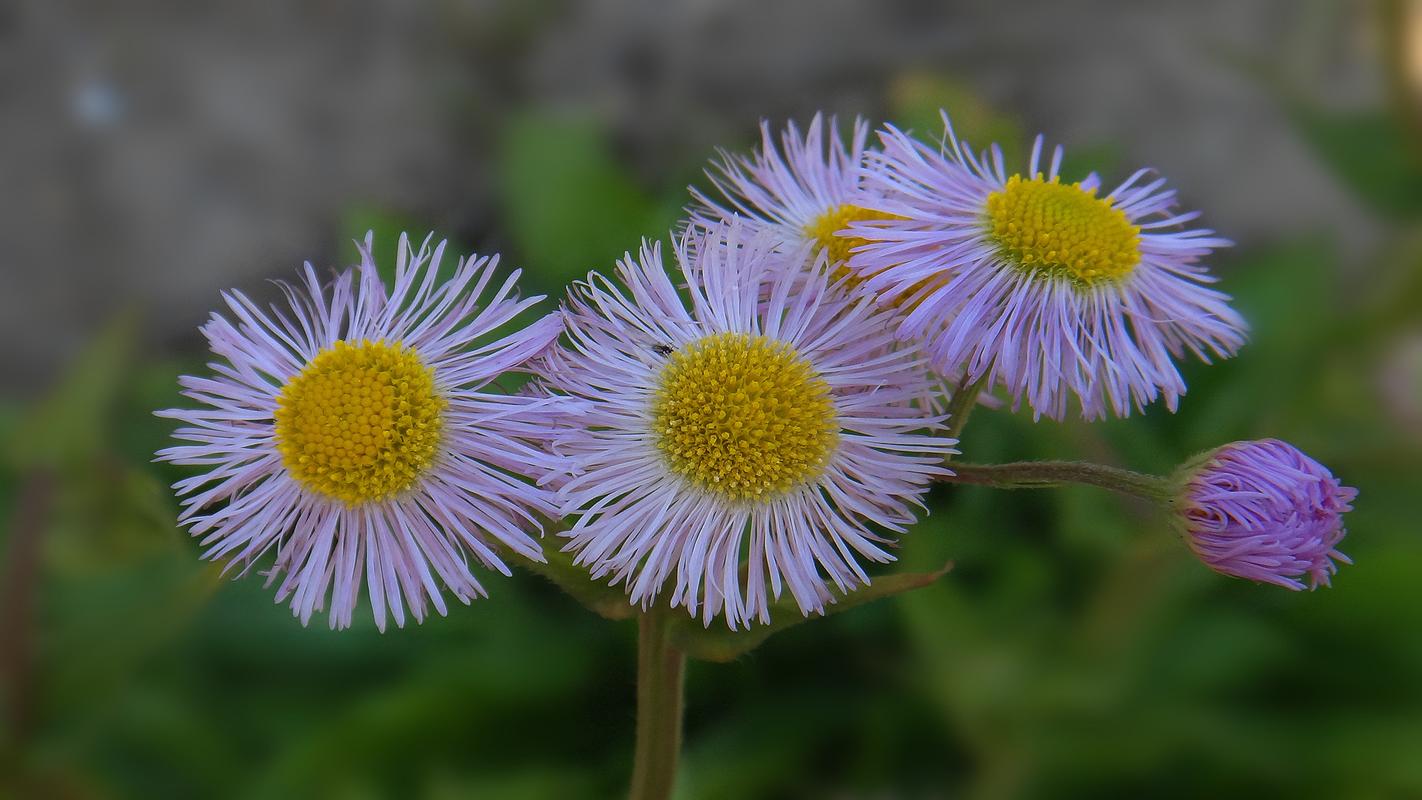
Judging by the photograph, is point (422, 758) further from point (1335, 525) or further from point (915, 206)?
point (1335, 525)

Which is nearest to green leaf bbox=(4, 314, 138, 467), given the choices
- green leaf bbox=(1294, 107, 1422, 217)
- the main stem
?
the main stem

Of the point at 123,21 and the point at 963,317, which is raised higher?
the point at 123,21

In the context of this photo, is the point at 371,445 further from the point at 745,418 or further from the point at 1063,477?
the point at 1063,477

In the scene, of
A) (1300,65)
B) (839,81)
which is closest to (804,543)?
(839,81)

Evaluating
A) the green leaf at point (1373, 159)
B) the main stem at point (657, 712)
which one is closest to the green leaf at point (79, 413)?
the main stem at point (657, 712)

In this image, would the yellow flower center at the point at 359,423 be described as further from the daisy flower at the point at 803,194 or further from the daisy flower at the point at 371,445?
the daisy flower at the point at 803,194

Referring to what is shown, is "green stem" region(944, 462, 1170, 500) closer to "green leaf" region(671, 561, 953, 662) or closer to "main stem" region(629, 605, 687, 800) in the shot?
"green leaf" region(671, 561, 953, 662)
